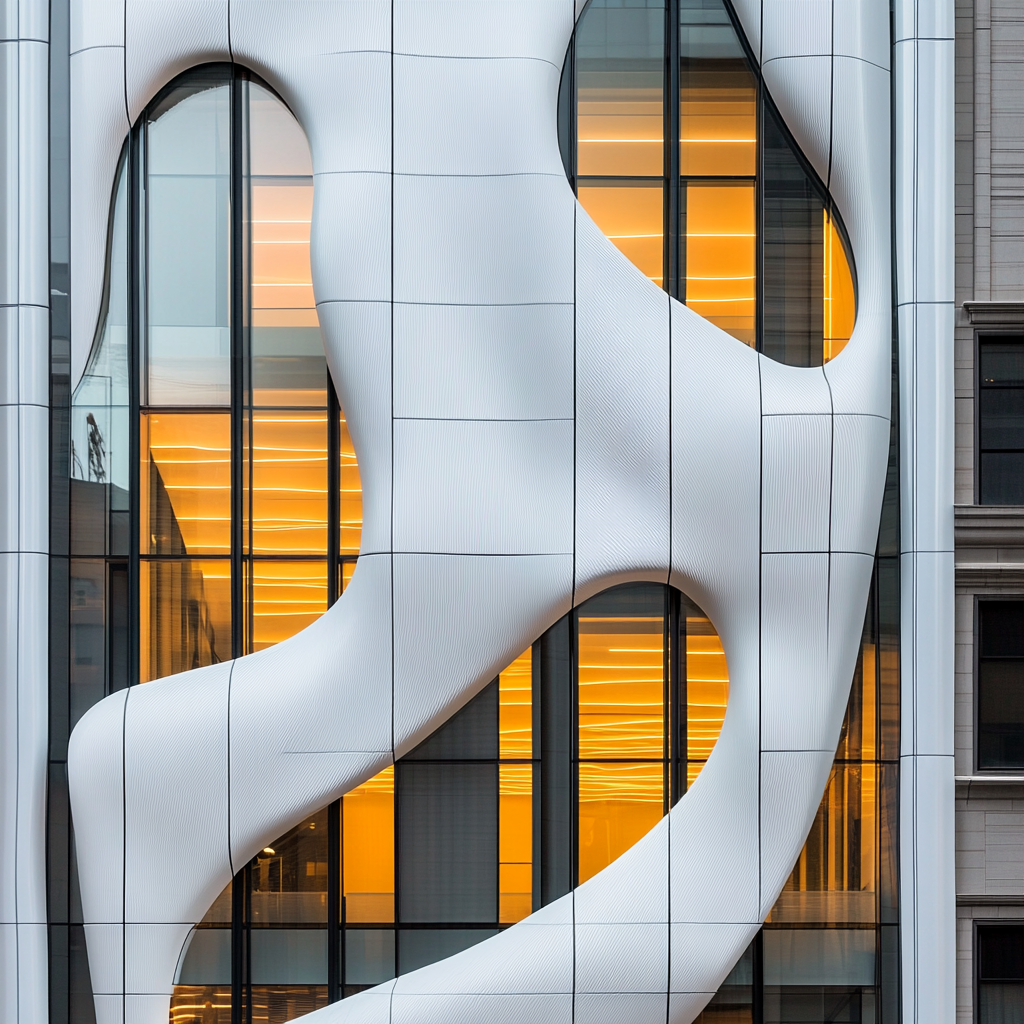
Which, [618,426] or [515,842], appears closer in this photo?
[618,426]

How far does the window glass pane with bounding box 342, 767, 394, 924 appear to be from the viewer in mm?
7945

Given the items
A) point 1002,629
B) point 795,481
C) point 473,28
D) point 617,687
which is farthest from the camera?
point 1002,629

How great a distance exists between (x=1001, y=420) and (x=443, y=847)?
231 inches

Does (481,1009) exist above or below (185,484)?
below

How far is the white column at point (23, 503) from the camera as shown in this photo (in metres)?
7.79

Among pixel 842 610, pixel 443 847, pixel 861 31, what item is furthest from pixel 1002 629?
pixel 861 31

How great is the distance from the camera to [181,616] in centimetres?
805

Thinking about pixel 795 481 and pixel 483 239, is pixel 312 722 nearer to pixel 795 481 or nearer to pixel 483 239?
pixel 483 239

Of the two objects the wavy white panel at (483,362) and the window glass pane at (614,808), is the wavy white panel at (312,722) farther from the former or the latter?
the window glass pane at (614,808)

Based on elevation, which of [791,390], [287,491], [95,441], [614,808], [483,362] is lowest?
[614,808]

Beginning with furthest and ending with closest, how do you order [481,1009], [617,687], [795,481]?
[617,687]
[795,481]
[481,1009]

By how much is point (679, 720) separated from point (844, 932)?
2.22 m

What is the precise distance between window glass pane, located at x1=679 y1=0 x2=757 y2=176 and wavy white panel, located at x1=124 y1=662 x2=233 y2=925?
19.4ft

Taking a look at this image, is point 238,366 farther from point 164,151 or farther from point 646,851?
point 646,851
